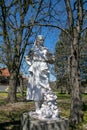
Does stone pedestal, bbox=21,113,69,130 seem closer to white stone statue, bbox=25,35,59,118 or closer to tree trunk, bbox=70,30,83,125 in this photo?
white stone statue, bbox=25,35,59,118

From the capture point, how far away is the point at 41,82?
9.12 m

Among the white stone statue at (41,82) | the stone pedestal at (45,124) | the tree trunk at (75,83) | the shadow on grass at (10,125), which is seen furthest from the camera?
the tree trunk at (75,83)

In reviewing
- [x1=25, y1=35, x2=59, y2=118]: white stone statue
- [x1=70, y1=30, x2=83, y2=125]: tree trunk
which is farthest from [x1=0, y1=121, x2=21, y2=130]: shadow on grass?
[x1=70, y1=30, x2=83, y2=125]: tree trunk

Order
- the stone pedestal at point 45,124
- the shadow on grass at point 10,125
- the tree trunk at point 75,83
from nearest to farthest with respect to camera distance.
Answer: the stone pedestal at point 45,124, the shadow on grass at point 10,125, the tree trunk at point 75,83

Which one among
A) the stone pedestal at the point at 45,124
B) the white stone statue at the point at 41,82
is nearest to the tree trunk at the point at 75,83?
the white stone statue at the point at 41,82

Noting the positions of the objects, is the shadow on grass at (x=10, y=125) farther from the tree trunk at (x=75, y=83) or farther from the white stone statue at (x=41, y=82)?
the tree trunk at (x=75, y=83)

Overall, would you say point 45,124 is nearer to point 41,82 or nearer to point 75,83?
point 41,82

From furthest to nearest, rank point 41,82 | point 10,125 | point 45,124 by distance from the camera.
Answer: point 10,125
point 41,82
point 45,124

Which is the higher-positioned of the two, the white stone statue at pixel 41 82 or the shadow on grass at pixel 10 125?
the white stone statue at pixel 41 82

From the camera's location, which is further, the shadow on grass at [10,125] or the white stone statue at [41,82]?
the shadow on grass at [10,125]

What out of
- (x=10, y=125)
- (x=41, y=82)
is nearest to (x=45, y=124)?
(x=41, y=82)

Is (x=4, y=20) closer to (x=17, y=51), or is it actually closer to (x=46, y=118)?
(x=17, y=51)

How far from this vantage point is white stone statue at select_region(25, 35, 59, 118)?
349 inches

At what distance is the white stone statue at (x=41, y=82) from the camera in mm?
8859
